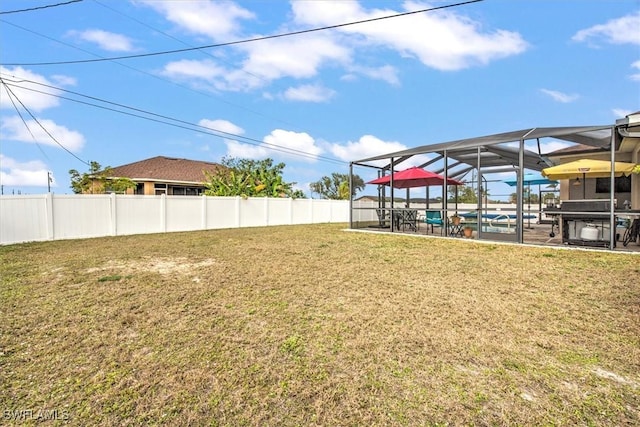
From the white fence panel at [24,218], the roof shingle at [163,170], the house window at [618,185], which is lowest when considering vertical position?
the white fence panel at [24,218]

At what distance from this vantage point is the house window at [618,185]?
37.9ft

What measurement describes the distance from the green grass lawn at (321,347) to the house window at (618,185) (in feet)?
29.0

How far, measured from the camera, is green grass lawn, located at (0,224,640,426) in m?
1.89

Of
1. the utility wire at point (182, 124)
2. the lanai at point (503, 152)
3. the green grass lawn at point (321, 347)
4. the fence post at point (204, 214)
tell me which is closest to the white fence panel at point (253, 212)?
the fence post at point (204, 214)

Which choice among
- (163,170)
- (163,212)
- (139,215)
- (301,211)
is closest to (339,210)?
(301,211)

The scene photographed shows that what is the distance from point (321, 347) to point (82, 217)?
11381mm

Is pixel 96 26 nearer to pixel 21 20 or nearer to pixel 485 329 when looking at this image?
pixel 21 20

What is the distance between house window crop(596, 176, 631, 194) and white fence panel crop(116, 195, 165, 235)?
17675 millimetres

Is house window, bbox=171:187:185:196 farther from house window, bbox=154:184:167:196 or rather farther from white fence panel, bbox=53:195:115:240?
white fence panel, bbox=53:195:115:240

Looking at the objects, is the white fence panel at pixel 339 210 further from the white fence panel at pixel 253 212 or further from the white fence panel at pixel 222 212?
the white fence panel at pixel 222 212

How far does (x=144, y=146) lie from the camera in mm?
24594

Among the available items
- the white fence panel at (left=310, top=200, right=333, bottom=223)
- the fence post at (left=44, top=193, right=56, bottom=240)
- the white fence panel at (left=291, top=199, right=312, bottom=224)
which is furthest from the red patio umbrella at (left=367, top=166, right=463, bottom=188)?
the fence post at (left=44, top=193, right=56, bottom=240)

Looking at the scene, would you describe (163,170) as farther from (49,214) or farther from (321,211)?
(49,214)

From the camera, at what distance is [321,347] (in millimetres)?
2674
